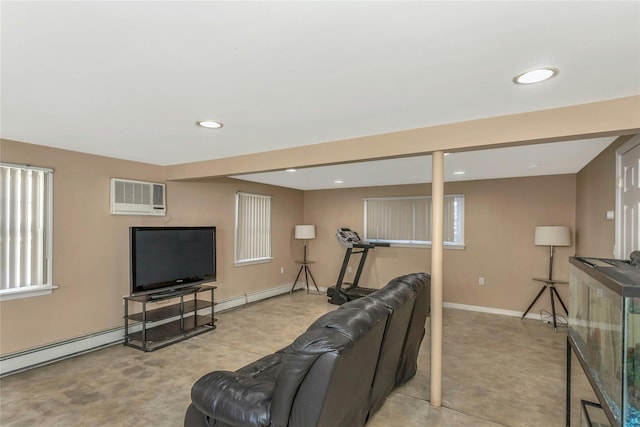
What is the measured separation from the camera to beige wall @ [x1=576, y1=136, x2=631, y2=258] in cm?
304

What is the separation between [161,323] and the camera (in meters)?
4.45

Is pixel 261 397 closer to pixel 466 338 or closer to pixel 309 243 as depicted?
pixel 466 338

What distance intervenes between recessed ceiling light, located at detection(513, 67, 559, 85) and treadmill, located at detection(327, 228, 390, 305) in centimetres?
435

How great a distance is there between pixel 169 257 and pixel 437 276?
3250 mm

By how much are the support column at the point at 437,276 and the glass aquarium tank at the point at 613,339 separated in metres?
0.89

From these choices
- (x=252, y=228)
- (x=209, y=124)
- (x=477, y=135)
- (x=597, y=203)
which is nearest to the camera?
(x=477, y=135)

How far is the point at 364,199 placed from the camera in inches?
261

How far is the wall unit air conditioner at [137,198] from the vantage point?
394 centimetres

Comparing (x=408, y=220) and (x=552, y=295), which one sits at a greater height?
(x=408, y=220)

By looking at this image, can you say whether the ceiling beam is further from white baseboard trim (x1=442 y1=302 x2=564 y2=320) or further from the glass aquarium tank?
white baseboard trim (x1=442 y1=302 x2=564 y2=320)

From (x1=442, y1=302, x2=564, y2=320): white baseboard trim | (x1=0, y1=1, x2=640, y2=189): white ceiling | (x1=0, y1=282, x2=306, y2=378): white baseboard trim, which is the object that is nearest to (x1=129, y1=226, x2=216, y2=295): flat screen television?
(x1=0, y1=282, x2=306, y2=378): white baseboard trim

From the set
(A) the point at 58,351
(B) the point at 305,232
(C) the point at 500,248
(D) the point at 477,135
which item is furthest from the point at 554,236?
(A) the point at 58,351

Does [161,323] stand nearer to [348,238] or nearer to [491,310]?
[348,238]

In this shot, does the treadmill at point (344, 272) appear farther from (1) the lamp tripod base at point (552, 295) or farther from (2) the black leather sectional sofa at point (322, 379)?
(2) the black leather sectional sofa at point (322, 379)
